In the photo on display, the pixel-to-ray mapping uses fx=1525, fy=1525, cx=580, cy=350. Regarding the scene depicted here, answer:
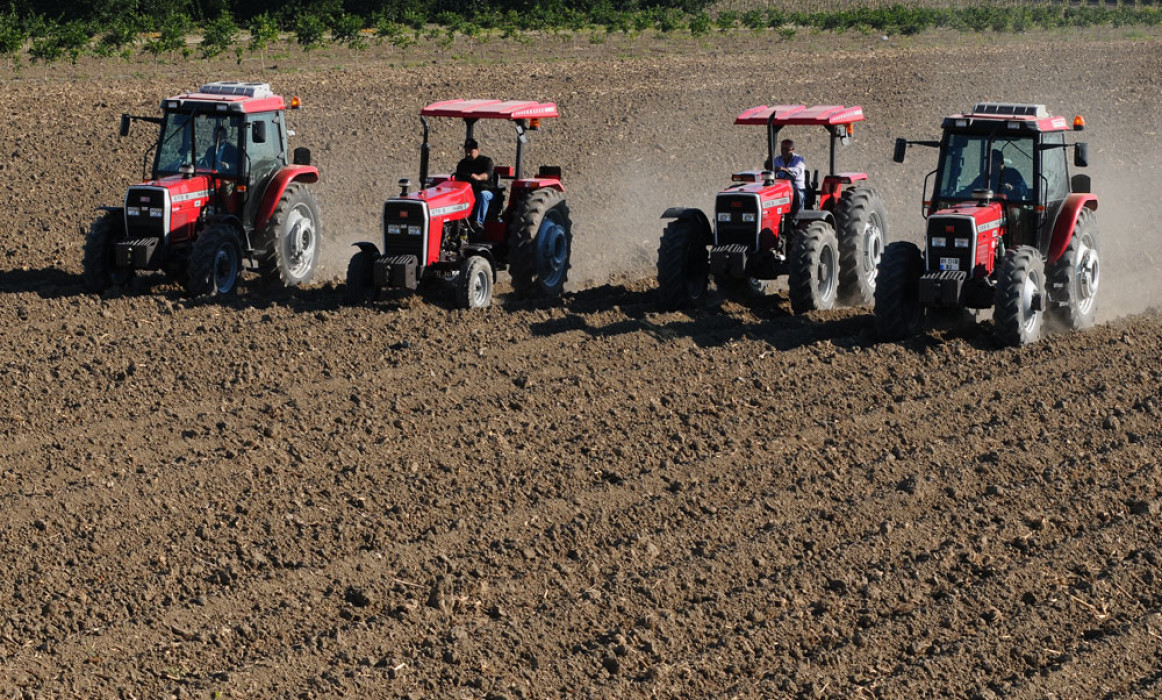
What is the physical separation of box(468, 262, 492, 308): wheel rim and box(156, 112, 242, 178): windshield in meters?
2.63

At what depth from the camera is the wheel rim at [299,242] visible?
14.4m

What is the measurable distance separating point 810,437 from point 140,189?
22.4ft

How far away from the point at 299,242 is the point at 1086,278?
717 cm

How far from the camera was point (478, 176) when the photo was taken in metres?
13.6

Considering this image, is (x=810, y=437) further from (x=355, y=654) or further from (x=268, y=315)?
(x=268, y=315)

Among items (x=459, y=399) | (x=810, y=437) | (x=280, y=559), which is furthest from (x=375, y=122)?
(x=280, y=559)

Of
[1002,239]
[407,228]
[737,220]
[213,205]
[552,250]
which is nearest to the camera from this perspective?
→ [1002,239]

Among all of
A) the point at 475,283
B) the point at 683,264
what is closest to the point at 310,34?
the point at 475,283

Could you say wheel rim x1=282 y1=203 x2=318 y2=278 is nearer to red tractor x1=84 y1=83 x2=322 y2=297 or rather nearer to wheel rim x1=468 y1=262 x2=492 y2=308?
red tractor x1=84 y1=83 x2=322 y2=297

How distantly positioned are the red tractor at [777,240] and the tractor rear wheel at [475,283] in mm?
1503

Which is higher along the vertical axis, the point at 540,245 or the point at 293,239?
the point at 540,245

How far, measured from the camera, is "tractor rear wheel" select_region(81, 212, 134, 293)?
1367 centimetres

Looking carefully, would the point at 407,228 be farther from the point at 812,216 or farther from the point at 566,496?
the point at 566,496

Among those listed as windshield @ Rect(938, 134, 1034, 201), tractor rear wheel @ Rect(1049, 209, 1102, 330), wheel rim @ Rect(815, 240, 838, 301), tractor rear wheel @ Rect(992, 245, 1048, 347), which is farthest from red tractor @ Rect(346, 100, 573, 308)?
tractor rear wheel @ Rect(1049, 209, 1102, 330)
